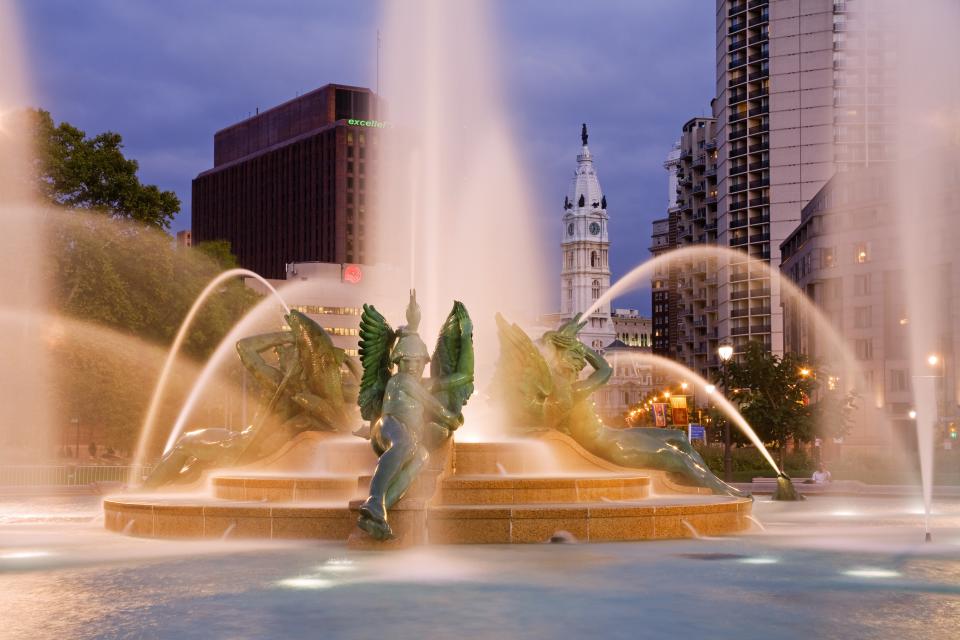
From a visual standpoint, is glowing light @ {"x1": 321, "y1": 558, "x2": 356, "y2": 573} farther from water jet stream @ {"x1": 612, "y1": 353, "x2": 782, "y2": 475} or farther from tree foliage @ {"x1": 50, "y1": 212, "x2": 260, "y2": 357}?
tree foliage @ {"x1": 50, "y1": 212, "x2": 260, "y2": 357}

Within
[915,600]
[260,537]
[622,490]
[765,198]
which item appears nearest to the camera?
[915,600]

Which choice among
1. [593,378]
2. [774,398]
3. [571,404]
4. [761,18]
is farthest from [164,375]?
[761,18]

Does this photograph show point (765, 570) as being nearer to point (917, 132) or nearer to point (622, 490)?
point (622, 490)

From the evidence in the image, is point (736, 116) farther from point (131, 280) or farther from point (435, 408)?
point (435, 408)

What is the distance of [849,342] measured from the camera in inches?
3519

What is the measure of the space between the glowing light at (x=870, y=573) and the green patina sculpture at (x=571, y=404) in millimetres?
7018

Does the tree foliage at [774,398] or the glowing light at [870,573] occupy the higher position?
the tree foliage at [774,398]

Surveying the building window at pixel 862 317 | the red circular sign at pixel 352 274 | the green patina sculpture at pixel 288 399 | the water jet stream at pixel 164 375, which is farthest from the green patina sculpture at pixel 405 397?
the red circular sign at pixel 352 274

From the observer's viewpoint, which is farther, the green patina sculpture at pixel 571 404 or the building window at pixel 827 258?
the building window at pixel 827 258

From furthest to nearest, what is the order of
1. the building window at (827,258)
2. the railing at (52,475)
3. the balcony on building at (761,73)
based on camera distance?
1. the balcony on building at (761,73)
2. the building window at (827,258)
3. the railing at (52,475)

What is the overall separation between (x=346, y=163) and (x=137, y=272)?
145 m

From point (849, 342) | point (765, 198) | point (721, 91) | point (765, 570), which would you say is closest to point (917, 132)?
point (849, 342)

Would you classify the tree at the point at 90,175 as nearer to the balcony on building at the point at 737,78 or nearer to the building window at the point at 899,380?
the building window at the point at 899,380

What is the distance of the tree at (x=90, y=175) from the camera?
51.7m
